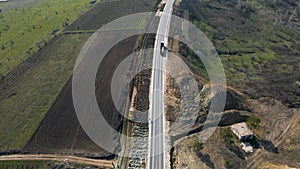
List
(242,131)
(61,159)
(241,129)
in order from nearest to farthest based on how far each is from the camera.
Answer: (61,159)
(242,131)
(241,129)

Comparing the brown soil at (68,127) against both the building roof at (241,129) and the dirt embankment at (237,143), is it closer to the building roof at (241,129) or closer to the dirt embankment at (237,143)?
the dirt embankment at (237,143)

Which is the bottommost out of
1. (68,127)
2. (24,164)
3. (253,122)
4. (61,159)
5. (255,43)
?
(24,164)

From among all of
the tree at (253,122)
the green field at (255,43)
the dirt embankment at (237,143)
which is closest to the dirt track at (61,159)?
the dirt embankment at (237,143)

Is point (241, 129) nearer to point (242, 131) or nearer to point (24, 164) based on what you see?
point (242, 131)

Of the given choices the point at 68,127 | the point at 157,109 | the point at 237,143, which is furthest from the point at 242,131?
the point at 68,127

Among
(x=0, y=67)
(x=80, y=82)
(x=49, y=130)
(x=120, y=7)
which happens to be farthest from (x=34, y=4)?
(x=49, y=130)
